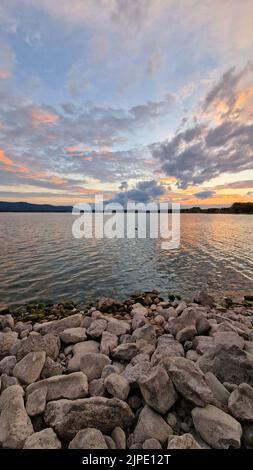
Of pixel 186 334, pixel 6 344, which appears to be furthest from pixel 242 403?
pixel 6 344

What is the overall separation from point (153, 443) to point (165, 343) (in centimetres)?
329

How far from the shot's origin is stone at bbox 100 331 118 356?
681cm

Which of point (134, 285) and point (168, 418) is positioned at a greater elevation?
point (168, 418)

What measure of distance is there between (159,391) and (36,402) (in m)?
2.52

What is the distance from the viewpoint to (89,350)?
702cm

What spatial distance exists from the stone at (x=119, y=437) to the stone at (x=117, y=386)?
613mm

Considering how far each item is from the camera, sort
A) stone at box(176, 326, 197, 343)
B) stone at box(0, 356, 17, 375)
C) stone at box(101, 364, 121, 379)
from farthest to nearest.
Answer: stone at box(176, 326, 197, 343) → stone at box(0, 356, 17, 375) → stone at box(101, 364, 121, 379)

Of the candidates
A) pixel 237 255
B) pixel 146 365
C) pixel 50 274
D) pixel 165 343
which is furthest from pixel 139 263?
pixel 146 365

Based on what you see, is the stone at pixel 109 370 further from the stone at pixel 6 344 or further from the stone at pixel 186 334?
the stone at pixel 6 344

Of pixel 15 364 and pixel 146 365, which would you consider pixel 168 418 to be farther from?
pixel 15 364

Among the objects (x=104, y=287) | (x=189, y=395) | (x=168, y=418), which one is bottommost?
(x=104, y=287)

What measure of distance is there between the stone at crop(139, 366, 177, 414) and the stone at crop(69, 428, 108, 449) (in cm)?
115

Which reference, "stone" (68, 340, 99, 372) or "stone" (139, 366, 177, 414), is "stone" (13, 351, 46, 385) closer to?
"stone" (68, 340, 99, 372)

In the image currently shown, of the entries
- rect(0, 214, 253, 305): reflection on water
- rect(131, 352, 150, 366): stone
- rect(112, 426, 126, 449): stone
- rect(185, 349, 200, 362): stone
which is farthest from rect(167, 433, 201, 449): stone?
rect(0, 214, 253, 305): reflection on water
